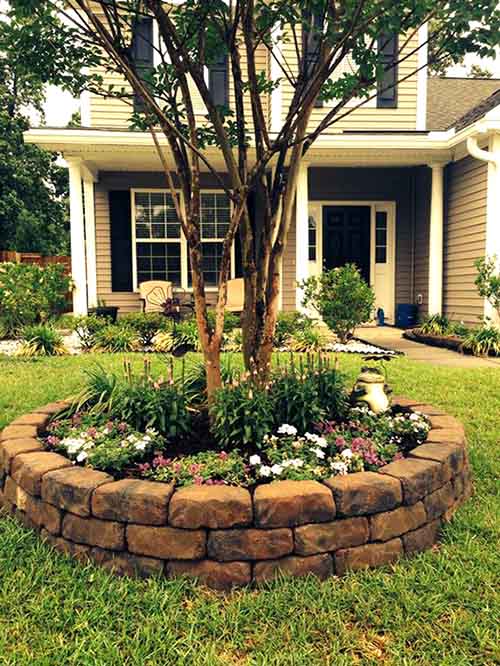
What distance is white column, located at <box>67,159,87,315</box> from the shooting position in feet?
25.2

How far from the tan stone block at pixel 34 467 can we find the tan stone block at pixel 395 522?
1.32 metres

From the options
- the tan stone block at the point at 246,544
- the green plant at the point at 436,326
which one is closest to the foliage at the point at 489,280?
the green plant at the point at 436,326

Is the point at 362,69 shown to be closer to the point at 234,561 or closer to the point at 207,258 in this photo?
the point at 234,561

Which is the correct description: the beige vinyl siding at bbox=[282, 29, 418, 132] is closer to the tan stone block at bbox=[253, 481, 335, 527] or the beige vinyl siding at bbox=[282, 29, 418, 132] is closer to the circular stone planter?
the circular stone planter

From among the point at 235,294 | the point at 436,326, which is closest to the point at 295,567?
the point at 436,326

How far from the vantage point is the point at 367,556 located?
77.7 inches

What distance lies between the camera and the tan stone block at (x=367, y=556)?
195 cm

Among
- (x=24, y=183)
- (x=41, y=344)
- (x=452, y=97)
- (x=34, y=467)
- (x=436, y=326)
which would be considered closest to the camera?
(x=34, y=467)

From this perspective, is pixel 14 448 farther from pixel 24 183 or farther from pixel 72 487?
pixel 24 183

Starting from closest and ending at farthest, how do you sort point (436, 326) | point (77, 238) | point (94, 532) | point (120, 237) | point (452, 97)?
point (94, 532)
point (436, 326)
point (77, 238)
point (120, 237)
point (452, 97)

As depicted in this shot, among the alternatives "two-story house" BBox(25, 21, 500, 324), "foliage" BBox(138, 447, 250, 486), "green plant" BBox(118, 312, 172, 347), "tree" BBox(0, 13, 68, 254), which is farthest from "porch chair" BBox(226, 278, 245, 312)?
"tree" BBox(0, 13, 68, 254)

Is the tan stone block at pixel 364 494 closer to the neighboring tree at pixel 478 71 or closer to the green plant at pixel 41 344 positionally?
the green plant at pixel 41 344

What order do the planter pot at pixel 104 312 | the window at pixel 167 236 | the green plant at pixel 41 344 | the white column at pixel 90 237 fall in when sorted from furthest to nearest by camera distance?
the window at pixel 167 236
the white column at pixel 90 237
the planter pot at pixel 104 312
the green plant at pixel 41 344

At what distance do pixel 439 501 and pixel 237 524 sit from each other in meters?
0.94
